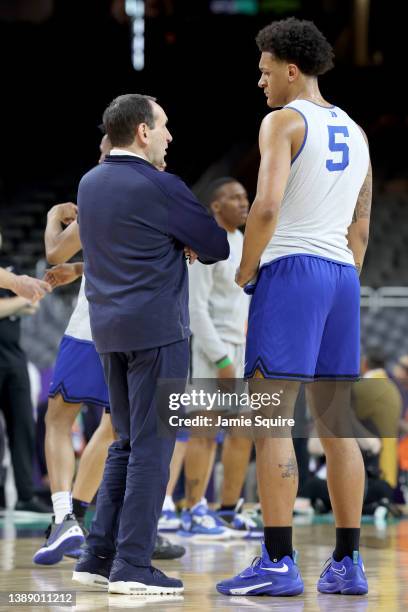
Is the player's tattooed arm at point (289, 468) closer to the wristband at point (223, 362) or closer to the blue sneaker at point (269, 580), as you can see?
the blue sneaker at point (269, 580)

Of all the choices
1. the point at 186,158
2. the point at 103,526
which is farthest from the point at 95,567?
the point at 186,158

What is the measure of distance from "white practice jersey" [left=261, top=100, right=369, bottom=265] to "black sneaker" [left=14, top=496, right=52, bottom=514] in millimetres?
3635

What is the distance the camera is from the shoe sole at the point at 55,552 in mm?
4309

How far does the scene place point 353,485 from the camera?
3584 mm

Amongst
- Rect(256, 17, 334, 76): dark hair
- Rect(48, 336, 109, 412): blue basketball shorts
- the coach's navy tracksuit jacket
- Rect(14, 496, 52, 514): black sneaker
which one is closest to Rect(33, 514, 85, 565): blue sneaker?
Rect(48, 336, 109, 412): blue basketball shorts

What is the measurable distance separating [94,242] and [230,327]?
97.9 inches

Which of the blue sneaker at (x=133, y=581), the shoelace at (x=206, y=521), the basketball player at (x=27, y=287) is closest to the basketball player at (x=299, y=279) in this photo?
the blue sneaker at (x=133, y=581)

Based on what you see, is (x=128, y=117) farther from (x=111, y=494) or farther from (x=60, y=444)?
(x=60, y=444)

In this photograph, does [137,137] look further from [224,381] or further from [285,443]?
[224,381]

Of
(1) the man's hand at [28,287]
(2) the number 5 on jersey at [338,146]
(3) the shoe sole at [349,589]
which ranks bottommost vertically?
(3) the shoe sole at [349,589]

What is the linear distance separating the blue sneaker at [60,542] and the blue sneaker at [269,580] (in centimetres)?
102

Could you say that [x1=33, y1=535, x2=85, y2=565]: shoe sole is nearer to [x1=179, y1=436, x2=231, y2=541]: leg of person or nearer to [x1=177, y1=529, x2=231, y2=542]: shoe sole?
[x1=177, y1=529, x2=231, y2=542]: shoe sole

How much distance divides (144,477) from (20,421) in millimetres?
3777

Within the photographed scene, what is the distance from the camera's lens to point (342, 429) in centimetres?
361
